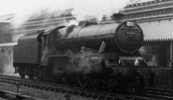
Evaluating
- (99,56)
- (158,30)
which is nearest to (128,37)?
(99,56)

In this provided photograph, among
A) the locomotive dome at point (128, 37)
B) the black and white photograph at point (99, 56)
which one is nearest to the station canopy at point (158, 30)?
the black and white photograph at point (99, 56)

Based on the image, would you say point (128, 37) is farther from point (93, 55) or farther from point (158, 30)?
point (158, 30)

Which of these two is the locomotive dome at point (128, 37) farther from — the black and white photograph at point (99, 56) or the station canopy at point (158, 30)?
the station canopy at point (158, 30)

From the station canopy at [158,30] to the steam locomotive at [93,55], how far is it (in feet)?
16.8

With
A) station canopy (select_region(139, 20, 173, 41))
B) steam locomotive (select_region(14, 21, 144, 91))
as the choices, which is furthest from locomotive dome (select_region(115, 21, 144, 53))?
station canopy (select_region(139, 20, 173, 41))

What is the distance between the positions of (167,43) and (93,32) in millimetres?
6985

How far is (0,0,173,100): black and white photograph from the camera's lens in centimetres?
1172

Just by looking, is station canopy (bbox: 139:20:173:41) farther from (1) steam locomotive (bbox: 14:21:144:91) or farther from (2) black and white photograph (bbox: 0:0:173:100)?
(1) steam locomotive (bbox: 14:21:144:91)

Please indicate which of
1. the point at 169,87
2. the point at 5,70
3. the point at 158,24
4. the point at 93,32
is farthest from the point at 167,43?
the point at 5,70

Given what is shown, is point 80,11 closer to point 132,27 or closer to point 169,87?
point 132,27

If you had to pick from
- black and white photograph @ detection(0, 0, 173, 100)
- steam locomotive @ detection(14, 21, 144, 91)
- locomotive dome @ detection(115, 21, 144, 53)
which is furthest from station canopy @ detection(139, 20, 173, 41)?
steam locomotive @ detection(14, 21, 144, 91)

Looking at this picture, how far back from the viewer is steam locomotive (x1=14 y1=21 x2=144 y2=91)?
11742 millimetres

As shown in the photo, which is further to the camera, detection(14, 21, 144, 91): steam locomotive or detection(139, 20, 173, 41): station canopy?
detection(139, 20, 173, 41): station canopy

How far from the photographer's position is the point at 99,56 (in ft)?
38.6
